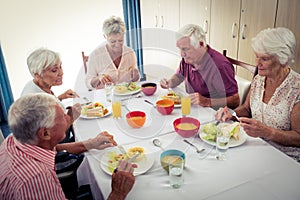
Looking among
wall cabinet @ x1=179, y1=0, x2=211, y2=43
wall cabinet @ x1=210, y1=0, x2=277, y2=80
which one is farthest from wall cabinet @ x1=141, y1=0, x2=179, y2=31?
wall cabinet @ x1=210, y1=0, x2=277, y2=80

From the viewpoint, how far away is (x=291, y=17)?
2.30 meters

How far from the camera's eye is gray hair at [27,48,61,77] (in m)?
1.81

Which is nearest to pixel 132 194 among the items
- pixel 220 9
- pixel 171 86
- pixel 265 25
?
pixel 171 86

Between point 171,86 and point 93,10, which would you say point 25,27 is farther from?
point 171,86

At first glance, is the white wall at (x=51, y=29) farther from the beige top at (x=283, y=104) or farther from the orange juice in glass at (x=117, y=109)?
the beige top at (x=283, y=104)

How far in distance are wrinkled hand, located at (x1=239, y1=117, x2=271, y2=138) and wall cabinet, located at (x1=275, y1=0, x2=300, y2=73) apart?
1.24 m

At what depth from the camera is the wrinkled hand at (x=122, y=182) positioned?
3.63 feet

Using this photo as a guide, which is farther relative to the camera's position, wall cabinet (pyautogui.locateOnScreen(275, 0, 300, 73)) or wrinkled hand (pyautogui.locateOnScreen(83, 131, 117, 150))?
wall cabinet (pyautogui.locateOnScreen(275, 0, 300, 73))

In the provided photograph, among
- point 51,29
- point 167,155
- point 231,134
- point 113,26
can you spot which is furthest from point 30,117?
point 51,29

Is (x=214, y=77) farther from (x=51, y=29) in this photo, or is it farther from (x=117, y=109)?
(x=51, y=29)

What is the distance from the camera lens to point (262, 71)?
159cm

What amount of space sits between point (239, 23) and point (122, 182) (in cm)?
218

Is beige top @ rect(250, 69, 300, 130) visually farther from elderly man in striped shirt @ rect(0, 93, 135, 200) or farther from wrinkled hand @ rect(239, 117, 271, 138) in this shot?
elderly man in striped shirt @ rect(0, 93, 135, 200)

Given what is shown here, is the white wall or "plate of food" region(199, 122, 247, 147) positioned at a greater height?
the white wall
